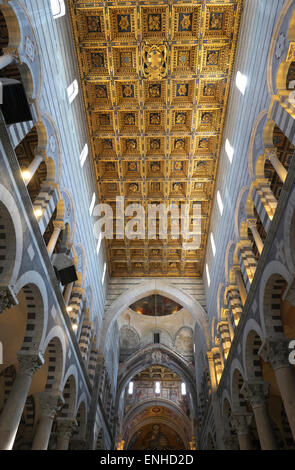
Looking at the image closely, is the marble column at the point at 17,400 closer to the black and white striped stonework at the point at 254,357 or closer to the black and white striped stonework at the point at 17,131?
the black and white striped stonework at the point at 17,131

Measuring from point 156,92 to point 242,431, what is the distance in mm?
14306

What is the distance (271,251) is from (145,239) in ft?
39.1

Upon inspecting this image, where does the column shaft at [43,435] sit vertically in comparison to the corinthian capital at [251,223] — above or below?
below

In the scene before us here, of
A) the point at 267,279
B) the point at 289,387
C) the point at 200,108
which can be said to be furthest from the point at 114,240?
the point at 289,387

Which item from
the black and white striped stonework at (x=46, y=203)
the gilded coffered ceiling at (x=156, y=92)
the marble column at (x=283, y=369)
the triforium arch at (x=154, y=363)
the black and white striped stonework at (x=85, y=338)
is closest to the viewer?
the marble column at (x=283, y=369)

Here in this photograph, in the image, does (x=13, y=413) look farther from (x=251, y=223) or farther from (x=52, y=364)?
(x=251, y=223)

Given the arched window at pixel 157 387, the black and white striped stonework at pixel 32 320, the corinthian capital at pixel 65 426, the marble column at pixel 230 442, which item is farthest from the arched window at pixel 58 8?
the arched window at pixel 157 387

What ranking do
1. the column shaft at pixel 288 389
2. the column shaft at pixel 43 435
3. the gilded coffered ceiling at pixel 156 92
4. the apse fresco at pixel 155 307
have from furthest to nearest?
the apse fresco at pixel 155 307 → the gilded coffered ceiling at pixel 156 92 → the column shaft at pixel 43 435 → the column shaft at pixel 288 389

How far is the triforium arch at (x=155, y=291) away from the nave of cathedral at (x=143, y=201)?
0.09m

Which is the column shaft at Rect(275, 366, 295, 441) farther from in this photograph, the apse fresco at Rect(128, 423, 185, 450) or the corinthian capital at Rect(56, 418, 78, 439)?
the apse fresco at Rect(128, 423, 185, 450)

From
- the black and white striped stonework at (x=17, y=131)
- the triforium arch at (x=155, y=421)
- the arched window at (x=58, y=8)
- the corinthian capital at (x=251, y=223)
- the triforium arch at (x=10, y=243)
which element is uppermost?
the triforium arch at (x=155, y=421)

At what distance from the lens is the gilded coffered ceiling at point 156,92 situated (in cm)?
1294

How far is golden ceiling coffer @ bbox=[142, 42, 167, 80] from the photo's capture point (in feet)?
44.3

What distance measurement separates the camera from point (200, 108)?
15211 millimetres
